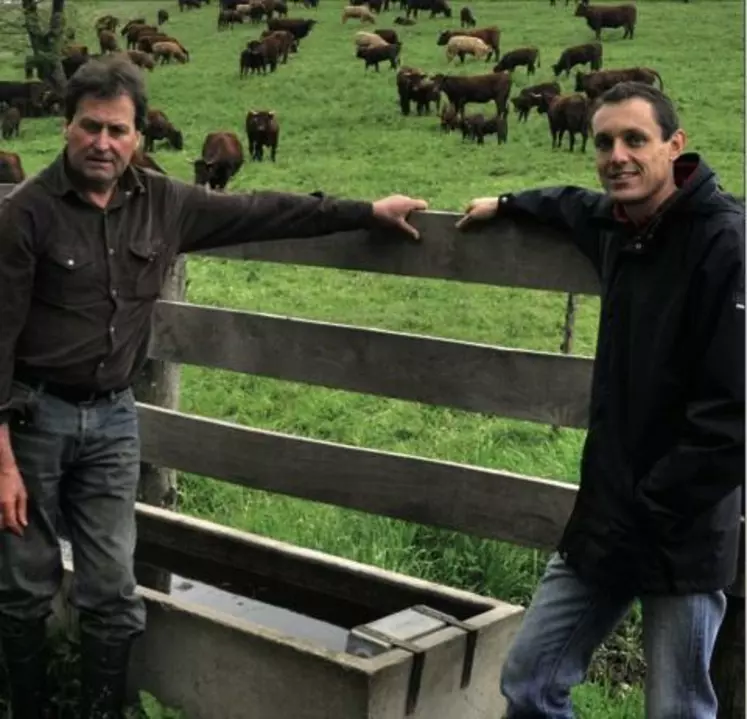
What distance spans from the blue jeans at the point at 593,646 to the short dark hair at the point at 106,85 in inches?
63.5

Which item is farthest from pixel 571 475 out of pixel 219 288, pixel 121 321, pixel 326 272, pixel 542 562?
pixel 326 272

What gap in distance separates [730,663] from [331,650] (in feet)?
3.35

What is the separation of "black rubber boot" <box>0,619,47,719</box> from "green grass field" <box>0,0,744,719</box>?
60.1 inches

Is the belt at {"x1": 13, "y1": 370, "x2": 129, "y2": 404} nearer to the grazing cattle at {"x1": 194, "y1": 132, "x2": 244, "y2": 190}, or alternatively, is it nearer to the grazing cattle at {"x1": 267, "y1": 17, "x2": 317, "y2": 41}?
the grazing cattle at {"x1": 194, "y1": 132, "x2": 244, "y2": 190}

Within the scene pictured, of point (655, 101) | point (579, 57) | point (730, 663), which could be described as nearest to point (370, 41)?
point (579, 57)

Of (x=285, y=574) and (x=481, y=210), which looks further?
(x=285, y=574)

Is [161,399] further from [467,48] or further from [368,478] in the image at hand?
[467,48]

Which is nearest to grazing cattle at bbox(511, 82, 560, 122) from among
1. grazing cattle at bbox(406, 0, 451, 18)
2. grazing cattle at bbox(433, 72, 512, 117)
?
grazing cattle at bbox(433, 72, 512, 117)

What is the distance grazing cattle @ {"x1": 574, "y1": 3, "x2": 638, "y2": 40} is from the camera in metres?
36.2

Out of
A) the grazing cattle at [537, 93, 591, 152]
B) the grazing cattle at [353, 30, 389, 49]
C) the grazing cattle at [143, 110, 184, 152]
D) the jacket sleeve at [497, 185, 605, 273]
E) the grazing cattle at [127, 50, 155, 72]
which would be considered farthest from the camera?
the grazing cattle at [127, 50, 155, 72]

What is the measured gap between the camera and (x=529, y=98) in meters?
27.2

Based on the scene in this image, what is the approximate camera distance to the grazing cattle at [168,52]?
3675 cm

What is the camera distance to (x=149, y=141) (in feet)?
80.6

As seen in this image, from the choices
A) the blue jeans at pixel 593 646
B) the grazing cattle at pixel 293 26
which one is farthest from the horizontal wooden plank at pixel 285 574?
the grazing cattle at pixel 293 26
